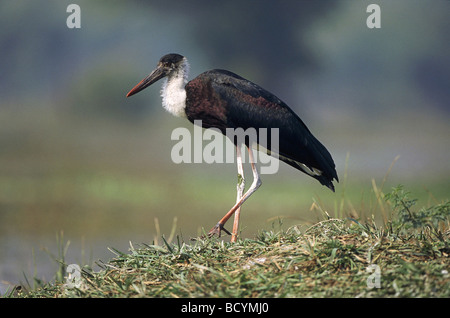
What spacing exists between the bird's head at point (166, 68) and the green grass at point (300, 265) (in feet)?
9.13

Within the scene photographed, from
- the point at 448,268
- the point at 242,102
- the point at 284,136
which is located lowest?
the point at 448,268

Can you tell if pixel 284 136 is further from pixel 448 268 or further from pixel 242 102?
pixel 448 268

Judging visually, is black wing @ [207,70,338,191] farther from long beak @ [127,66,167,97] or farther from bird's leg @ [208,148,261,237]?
long beak @ [127,66,167,97]

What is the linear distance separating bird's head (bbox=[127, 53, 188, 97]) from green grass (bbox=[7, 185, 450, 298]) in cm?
278

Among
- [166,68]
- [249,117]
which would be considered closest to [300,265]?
[249,117]

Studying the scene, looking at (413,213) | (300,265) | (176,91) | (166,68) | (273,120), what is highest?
(166,68)

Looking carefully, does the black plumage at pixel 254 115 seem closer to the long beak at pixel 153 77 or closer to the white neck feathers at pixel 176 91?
the white neck feathers at pixel 176 91

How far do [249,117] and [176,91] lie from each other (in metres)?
1.04

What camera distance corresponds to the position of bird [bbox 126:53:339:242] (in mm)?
6145

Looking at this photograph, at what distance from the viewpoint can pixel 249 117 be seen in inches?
243

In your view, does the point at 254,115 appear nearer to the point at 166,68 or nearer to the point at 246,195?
the point at 246,195
